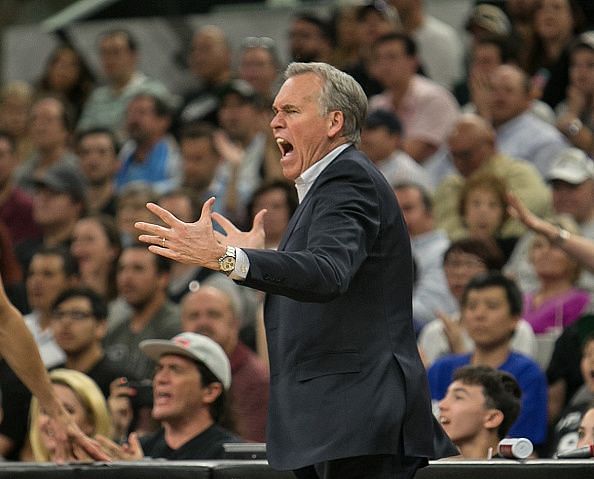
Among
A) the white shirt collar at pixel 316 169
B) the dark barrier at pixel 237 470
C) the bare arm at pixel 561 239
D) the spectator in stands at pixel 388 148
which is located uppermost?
the white shirt collar at pixel 316 169

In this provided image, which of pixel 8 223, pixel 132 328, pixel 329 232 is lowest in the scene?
pixel 8 223

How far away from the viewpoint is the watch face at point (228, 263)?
3520mm

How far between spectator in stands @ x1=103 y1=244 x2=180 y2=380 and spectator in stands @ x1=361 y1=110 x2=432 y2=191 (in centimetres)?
166

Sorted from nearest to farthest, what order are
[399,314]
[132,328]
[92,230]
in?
[399,314] → [132,328] → [92,230]

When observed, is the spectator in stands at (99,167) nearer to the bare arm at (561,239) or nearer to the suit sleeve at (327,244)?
the bare arm at (561,239)

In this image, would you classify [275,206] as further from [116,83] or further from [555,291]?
[116,83]

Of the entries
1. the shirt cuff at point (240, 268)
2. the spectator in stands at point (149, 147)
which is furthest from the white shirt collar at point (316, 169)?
the spectator in stands at point (149, 147)

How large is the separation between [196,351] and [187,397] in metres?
0.21

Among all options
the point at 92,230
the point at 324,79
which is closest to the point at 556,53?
the point at 92,230

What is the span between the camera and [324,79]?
12.8 feet

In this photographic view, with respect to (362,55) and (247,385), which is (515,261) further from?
(362,55)

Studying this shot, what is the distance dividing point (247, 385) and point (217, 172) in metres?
3.17

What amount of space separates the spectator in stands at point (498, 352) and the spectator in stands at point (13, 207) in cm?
436

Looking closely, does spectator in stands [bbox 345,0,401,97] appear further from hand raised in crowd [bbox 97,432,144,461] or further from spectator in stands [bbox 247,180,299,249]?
hand raised in crowd [bbox 97,432,144,461]
